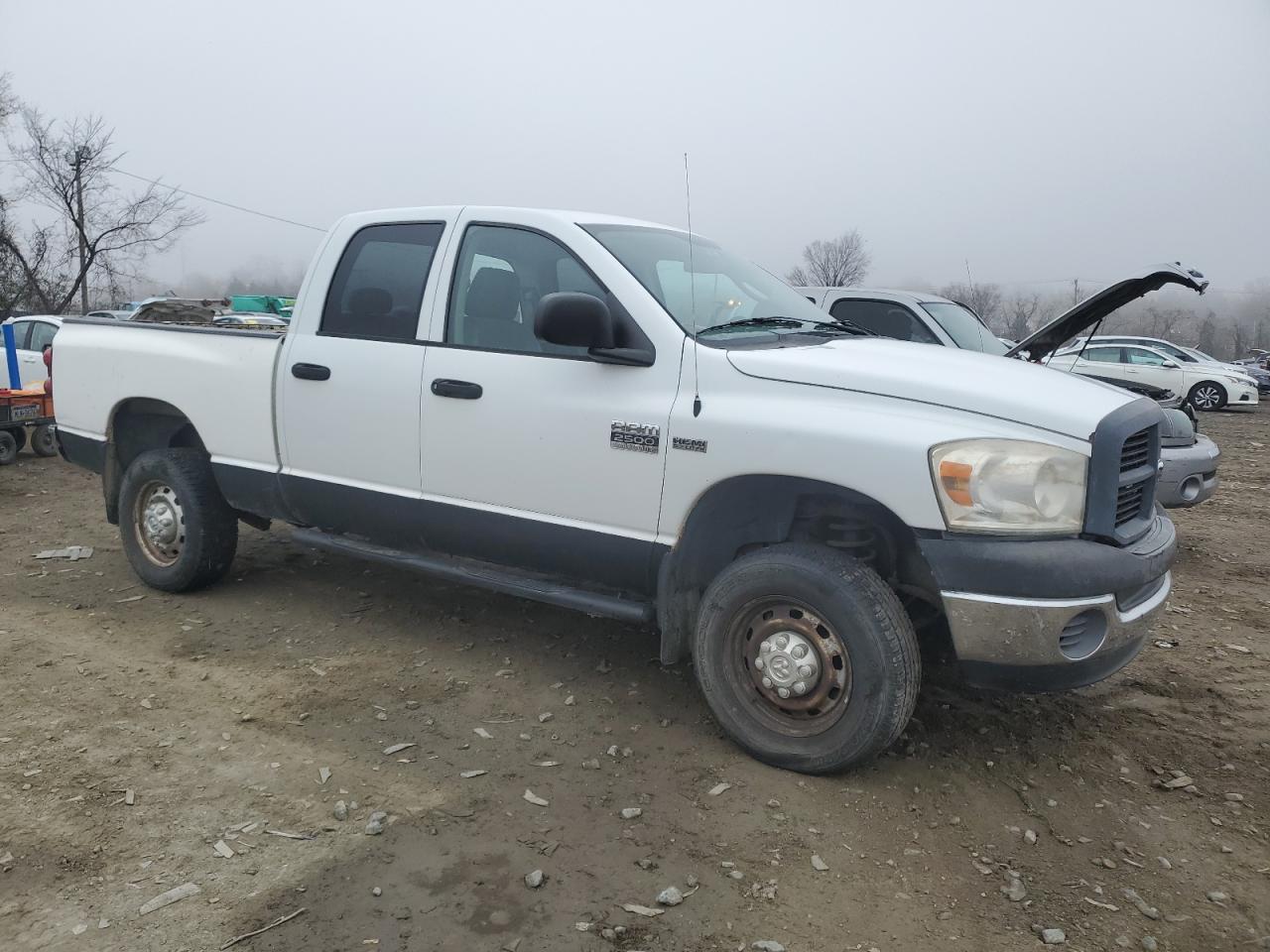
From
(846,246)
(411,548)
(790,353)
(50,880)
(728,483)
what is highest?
(846,246)

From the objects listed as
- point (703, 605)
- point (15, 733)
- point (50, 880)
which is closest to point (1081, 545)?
point (703, 605)

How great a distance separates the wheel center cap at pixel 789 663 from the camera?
3.46 metres

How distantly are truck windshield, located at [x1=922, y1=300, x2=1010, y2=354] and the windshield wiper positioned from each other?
4.51 metres

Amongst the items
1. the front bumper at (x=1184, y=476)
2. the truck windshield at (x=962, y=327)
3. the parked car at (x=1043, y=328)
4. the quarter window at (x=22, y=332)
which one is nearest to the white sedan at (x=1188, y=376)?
the truck windshield at (x=962, y=327)

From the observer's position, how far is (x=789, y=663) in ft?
11.4

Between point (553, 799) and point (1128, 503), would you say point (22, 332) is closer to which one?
point (553, 799)

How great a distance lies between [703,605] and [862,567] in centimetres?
61

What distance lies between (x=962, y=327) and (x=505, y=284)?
5.91m

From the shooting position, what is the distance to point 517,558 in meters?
4.16

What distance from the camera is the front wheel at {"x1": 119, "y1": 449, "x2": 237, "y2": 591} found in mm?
5250

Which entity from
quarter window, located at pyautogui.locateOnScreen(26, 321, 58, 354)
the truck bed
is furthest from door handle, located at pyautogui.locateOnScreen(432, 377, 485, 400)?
quarter window, located at pyautogui.locateOnScreen(26, 321, 58, 354)

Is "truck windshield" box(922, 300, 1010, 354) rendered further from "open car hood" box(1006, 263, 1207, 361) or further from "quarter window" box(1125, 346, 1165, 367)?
"quarter window" box(1125, 346, 1165, 367)

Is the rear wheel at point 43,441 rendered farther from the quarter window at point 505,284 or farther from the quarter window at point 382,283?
the quarter window at point 505,284

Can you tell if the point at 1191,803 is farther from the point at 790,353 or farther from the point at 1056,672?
the point at 790,353
